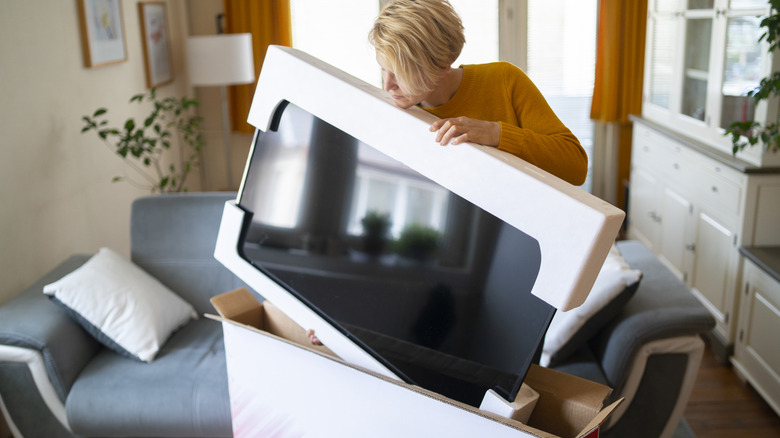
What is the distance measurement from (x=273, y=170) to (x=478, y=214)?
422mm

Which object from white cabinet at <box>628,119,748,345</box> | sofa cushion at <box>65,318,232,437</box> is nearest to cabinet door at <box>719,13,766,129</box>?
white cabinet at <box>628,119,748,345</box>

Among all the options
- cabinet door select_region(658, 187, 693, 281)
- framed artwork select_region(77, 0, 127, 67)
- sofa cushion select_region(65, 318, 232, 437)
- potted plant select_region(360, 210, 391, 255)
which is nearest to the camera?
potted plant select_region(360, 210, 391, 255)

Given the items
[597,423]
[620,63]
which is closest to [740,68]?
[620,63]

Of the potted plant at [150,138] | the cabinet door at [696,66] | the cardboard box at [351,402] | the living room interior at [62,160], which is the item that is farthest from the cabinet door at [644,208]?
the cardboard box at [351,402]

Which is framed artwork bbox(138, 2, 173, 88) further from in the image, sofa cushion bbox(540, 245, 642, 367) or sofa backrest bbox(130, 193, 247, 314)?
sofa cushion bbox(540, 245, 642, 367)

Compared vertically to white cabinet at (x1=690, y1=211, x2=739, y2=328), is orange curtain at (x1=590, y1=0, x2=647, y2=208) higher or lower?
higher

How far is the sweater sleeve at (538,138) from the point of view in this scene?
0.93 meters

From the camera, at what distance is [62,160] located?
9.11 ft

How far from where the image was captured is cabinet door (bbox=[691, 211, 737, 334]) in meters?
2.74

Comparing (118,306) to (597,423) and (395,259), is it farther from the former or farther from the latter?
(597,423)

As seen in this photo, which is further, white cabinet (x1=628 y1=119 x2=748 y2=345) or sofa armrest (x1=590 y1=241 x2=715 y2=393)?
white cabinet (x1=628 y1=119 x2=748 y2=345)

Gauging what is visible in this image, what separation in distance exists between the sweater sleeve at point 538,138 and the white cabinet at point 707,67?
1.85 meters

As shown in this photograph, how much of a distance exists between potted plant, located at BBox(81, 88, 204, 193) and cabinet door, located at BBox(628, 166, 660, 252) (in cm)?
265

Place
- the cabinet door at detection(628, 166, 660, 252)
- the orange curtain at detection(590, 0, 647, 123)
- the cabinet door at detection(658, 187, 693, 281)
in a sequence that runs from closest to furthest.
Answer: the cabinet door at detection(658, 187, 693, 281)
the cabinet door at detection(628, 166, 660, 252)
the orange curtain at detection(590, 0, 647, 123)
